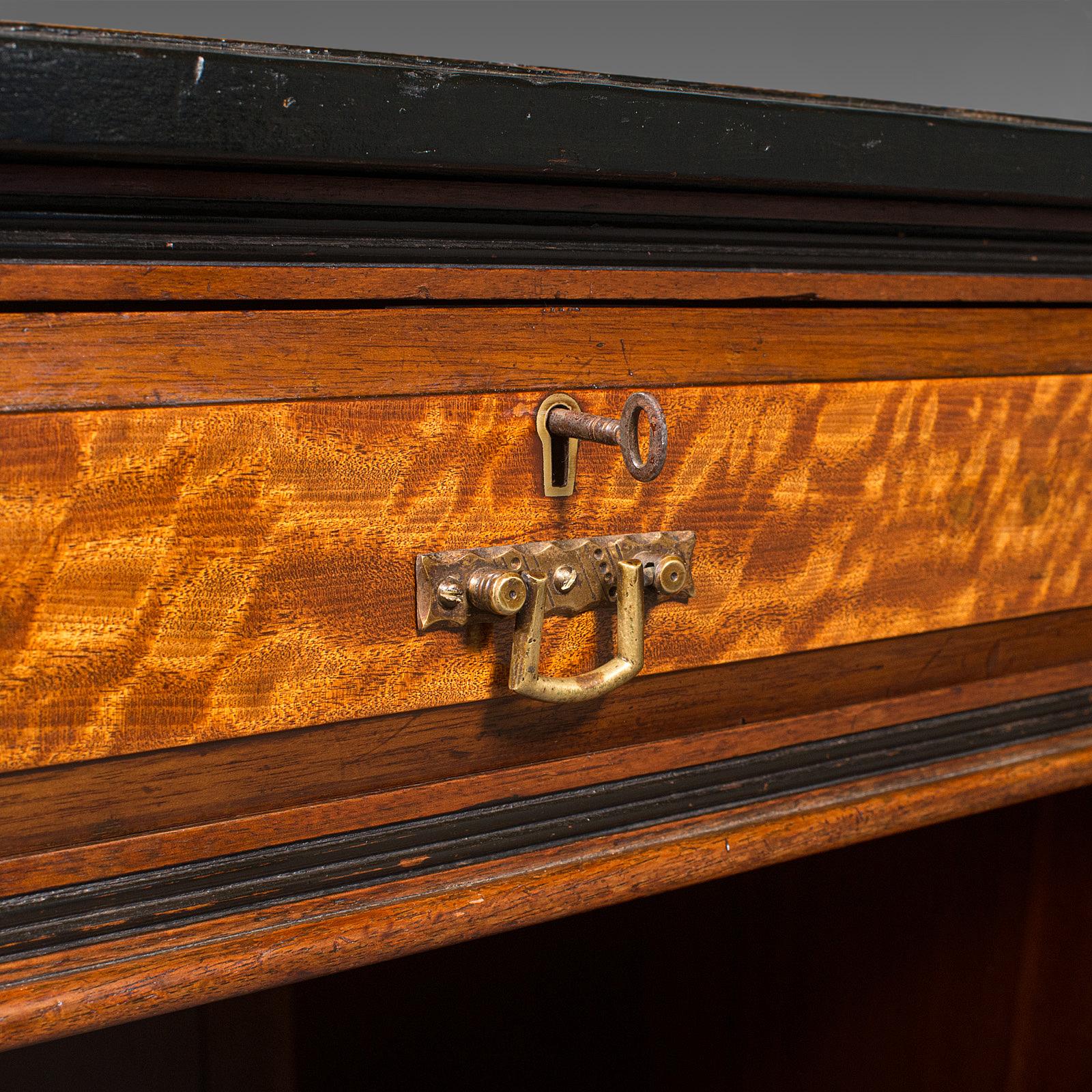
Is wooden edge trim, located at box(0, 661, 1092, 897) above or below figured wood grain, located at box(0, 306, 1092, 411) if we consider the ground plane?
below

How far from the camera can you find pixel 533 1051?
907 millimetres

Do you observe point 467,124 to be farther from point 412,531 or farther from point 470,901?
point 470,901

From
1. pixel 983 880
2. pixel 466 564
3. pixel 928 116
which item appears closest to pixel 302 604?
pixel 466 564

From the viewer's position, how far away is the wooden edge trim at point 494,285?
31 centimetres

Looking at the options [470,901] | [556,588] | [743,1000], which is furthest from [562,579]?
[743,1000]

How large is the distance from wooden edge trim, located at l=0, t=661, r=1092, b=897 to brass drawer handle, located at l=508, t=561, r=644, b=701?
0.05 metres

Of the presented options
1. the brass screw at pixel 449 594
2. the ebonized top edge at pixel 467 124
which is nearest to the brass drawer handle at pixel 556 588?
the brass screw at pixel 449 594

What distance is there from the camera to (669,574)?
1.28 feet

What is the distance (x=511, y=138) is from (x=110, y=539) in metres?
0.17

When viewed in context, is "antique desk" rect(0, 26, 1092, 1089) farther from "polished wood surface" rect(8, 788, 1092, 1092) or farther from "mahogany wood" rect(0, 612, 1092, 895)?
"polished wood surface" rect(8, 788, 1092, 1092)

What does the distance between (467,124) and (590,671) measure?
0.19 meters

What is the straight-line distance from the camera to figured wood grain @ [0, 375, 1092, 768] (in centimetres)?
32

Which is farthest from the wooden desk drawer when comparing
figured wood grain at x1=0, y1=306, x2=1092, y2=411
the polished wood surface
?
the polished wood surface

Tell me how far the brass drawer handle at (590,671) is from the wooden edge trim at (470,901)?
0.08 m
